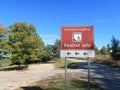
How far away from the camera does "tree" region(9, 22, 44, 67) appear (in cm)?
4059

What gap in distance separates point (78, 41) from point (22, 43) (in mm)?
29702

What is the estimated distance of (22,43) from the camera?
133 feet

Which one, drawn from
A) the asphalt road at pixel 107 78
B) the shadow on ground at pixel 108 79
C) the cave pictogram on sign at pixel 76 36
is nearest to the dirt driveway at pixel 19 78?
the asphalt road at pixel 107 78

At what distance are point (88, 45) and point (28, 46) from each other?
3029cm

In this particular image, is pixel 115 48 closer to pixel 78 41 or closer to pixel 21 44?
pixel 21 44

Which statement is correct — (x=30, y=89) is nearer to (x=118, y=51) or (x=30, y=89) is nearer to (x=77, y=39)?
(x=77, y=39)

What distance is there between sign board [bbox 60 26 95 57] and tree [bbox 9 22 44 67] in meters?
29.3

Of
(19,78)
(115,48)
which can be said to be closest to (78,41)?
(19,78)

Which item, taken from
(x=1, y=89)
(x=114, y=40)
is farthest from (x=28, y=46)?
(x=1, y=89)

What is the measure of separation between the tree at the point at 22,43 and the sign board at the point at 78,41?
29275mm

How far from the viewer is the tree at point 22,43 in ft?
133

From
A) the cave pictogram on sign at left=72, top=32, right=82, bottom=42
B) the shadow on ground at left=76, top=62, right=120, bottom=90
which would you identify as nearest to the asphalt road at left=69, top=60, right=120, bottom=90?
the shadow on ground at left=76, top=62, right=120, bottom=90

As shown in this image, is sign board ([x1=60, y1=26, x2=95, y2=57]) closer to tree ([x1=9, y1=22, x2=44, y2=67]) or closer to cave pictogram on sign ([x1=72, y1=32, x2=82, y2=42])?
cave pictogram on sign ([x1=72, y1=32, x2=82, y2=42])

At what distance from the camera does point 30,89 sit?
1692 cm
